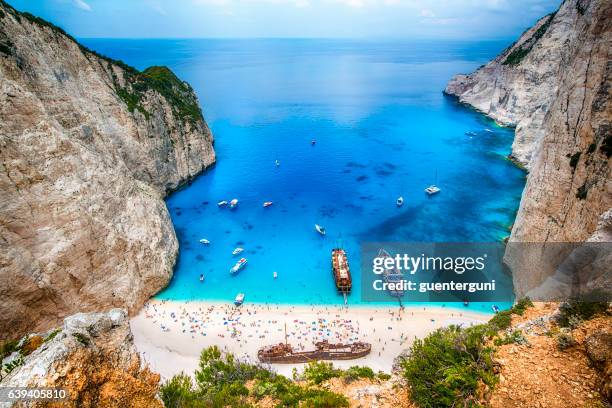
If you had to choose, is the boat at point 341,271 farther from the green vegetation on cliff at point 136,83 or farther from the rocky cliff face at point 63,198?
the green vegetation on cliff at point 136,83

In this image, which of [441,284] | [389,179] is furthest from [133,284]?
[389,179]

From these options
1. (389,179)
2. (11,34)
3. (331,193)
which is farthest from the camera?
(389,179)

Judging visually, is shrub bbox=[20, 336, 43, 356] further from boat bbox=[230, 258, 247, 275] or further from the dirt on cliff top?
boat bbox=[230, 258, 247, 275]

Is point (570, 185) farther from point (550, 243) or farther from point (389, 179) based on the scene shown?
point (389, 179)

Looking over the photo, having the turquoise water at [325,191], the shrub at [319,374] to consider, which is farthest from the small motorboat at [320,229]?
Answer: the shrub at [319,374]

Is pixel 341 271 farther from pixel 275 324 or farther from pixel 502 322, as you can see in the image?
pixel 502 322

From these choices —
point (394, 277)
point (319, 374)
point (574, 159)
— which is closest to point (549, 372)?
point (319, 374)
